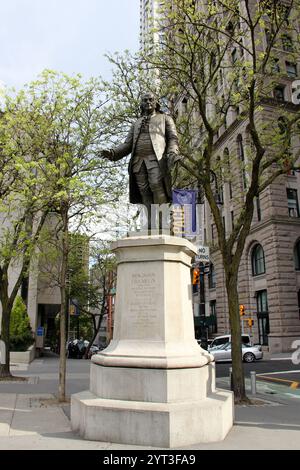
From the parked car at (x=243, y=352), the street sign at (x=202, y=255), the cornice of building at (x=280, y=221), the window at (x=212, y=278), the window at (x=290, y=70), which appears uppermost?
the window at (x=290, y=70)

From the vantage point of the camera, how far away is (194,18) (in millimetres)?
12125

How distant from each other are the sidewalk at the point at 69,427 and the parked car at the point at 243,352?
1380 centimetres

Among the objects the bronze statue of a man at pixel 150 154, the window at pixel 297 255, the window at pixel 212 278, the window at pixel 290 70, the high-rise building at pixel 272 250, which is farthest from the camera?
the window at pixel 212 278

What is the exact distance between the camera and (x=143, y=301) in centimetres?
691

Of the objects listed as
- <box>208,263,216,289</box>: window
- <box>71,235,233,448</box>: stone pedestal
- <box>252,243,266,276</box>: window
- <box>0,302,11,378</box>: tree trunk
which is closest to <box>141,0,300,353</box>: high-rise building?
<box>252,243,266,276</box>: window

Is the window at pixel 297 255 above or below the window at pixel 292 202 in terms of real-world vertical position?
below

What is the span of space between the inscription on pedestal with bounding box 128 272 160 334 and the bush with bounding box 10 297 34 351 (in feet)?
72.9

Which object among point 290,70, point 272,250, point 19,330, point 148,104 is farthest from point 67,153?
point 290,70

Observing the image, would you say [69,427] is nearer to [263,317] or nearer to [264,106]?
[263,317]

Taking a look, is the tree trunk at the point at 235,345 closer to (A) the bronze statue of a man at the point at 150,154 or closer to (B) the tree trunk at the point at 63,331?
(B) the tree trunk at the point at 63,331

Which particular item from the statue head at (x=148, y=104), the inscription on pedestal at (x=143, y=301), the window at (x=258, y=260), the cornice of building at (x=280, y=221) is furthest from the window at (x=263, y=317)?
the inscription on pedestal at (x=143, y=301)

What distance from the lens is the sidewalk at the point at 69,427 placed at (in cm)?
572

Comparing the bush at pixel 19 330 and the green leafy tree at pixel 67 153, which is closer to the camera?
the green leafy tree at pixel 67 153

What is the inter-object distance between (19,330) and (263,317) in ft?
64.4
